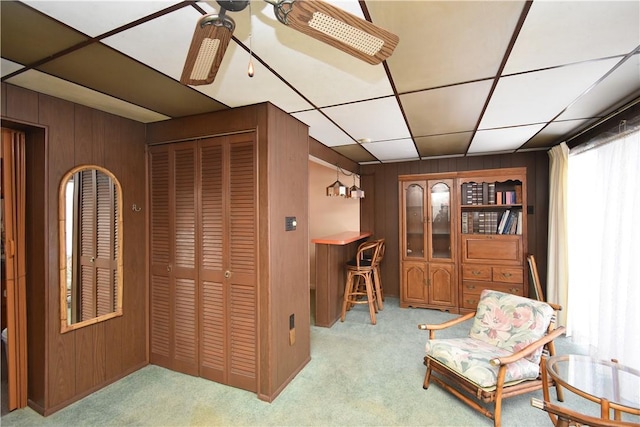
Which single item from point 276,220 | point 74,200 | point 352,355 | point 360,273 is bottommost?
point 352,355

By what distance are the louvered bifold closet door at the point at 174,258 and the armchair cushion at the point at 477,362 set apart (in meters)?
2.02

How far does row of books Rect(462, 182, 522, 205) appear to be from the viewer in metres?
3.97

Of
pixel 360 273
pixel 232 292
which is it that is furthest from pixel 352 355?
pixel 232 292

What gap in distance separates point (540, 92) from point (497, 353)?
6.28ft

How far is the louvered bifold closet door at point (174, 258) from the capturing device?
2.54 metres

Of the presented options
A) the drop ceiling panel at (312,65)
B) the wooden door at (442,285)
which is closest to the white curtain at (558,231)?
the wooden door at (442,285)

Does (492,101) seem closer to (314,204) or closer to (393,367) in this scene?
(393,367)

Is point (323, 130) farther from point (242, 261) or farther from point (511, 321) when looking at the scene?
point (511, 321)

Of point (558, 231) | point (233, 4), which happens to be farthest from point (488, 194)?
point (233, 4)

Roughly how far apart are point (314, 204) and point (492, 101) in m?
3.93

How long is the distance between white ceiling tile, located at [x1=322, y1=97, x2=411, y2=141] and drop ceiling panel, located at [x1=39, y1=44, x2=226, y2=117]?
998 mm

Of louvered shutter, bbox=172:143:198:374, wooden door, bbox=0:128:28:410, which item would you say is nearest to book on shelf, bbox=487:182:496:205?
louvered shutter, bbox=172:143:198:374

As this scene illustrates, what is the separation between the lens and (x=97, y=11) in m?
1.19

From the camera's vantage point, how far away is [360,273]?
3.80 m
